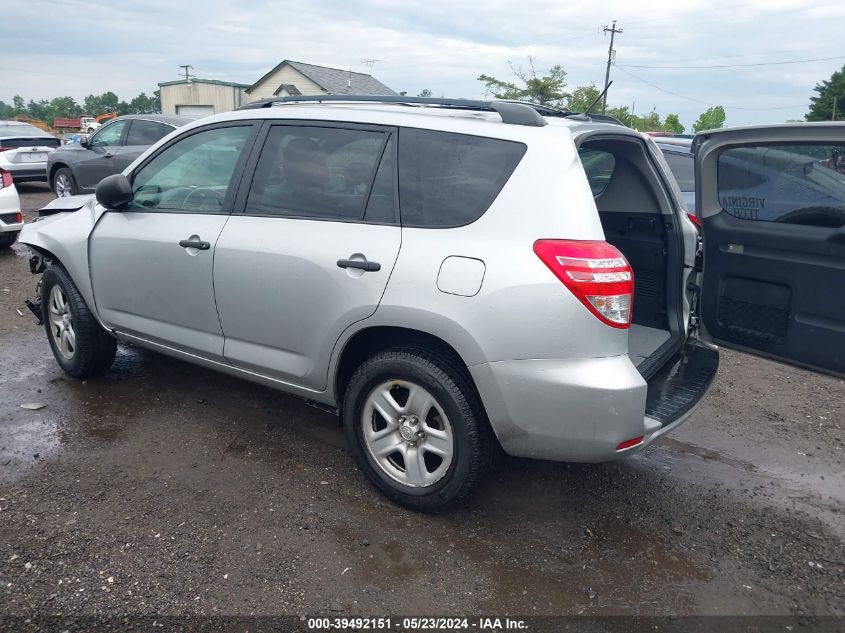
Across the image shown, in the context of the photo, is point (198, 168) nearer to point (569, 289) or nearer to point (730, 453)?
point (569, 289)

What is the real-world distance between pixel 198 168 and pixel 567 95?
25.2m

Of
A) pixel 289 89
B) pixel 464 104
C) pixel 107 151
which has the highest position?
pixel 289 89

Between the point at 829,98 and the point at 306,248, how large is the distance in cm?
4922

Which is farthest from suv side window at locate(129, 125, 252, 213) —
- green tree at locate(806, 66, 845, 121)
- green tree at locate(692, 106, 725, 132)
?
green tree at locate(692, 106, 725, 132)

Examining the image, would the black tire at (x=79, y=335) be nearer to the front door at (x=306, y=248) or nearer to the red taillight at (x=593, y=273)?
the front door at (x=306, y=248)

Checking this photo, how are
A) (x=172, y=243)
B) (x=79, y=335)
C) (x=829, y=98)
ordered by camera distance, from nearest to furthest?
(x=172, y=243)
(x=79, y=335)
(x=829, y=98)

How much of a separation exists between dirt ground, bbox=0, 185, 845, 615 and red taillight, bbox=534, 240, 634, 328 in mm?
1106

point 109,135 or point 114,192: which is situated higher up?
point 109,135

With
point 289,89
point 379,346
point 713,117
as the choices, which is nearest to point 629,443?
point 379,346

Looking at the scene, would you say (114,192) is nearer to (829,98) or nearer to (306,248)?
(306,248)

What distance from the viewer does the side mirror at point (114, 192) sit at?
3.98m

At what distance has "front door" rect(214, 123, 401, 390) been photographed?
316cm

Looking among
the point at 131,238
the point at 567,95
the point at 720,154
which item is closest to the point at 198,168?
the point at 131,238

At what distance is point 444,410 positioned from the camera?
9.87ft
